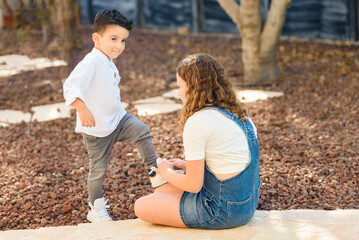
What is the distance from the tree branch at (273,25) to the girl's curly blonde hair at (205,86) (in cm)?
322

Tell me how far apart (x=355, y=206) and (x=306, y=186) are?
387mm

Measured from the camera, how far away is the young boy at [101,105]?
285 centimetres

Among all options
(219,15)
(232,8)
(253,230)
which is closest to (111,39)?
(253,230)

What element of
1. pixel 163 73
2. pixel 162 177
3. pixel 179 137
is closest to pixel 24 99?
pixel 163 73

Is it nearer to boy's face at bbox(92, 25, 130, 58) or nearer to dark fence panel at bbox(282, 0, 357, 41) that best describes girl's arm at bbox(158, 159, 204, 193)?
boy's face at bbox(92, 25, 130, 58)

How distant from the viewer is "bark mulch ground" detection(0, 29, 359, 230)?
10.6ft

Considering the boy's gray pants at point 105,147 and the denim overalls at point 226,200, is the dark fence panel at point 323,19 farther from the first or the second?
the denim overalls at point 226,200

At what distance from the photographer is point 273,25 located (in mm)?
5664

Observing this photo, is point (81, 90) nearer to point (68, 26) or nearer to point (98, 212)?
Answer: point (98, 212)

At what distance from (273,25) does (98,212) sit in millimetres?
3452

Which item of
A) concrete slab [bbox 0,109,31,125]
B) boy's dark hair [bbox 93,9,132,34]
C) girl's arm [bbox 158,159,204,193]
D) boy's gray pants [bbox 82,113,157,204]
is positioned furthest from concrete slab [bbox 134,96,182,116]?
girl's arm [bbox 158,159,204,193]

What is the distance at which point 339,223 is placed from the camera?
Result: 8.45 feet

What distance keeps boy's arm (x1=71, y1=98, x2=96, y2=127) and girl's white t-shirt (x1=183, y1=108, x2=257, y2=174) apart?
0.60 meters

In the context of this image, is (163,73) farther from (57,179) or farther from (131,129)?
(131,129)
